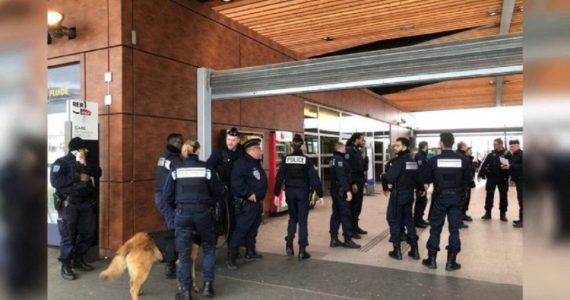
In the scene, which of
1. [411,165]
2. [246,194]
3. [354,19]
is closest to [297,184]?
[246,194]

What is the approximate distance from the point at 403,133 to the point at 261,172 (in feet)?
60.3

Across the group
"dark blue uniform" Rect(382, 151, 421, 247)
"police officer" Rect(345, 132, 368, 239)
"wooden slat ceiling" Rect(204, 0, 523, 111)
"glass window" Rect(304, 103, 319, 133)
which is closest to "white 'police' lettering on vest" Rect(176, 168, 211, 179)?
"dark blue uniform" Rect(382, 151, 421, 247)

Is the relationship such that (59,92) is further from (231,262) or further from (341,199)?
(341,199)

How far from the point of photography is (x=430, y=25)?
26.4 ft

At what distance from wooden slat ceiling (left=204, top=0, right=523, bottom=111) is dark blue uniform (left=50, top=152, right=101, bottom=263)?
3.63 meters

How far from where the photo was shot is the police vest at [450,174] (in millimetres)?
4895

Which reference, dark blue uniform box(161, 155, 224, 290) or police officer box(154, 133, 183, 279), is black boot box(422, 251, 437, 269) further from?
police officer box(154, 133, 183, 279)

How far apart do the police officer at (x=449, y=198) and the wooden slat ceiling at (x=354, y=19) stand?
3138 mm

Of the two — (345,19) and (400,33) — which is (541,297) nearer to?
(345,19)

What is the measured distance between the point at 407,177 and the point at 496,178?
152 inches

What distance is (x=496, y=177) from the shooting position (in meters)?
8.21

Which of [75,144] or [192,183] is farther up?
[75,144]

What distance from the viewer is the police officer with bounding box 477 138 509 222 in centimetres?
816

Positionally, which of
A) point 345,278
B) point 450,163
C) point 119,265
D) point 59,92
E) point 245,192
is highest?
point 59,92
